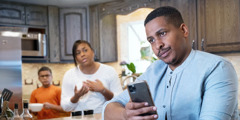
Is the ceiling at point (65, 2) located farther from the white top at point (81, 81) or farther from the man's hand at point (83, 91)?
the man's hand at point (83, 91)

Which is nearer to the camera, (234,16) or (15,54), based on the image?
(234,16)

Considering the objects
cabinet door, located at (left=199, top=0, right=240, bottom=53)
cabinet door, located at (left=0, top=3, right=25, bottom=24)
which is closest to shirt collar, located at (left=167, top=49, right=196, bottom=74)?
cabinet door, located at (left=199, top=0, right=240, bottom=53)

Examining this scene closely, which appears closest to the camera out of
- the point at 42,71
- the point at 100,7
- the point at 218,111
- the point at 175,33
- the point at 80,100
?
the point at 218,111

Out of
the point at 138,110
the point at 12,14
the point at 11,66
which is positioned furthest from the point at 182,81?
the point at 12,14

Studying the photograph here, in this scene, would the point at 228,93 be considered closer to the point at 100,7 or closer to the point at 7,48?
the point at 7,48

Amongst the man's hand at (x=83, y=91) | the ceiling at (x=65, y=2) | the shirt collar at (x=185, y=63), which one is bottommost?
the man's hand at (x=83, y=91)

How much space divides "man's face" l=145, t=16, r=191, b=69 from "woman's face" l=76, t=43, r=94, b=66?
1.64 metres

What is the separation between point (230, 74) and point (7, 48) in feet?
9.90

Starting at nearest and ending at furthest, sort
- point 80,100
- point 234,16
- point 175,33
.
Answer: point 175,33 → point 80,100 → point 234,16

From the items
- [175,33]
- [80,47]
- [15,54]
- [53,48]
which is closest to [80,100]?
[80,47]

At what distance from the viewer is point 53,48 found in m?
4.61

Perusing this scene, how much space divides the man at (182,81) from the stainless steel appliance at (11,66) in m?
2.58

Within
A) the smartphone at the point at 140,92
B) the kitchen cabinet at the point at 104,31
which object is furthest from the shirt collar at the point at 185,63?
the kitchen cabinet at the point at 104,31

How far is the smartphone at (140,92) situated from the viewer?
94cm
